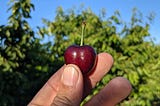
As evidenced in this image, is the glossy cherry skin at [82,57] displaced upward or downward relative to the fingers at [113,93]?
upward

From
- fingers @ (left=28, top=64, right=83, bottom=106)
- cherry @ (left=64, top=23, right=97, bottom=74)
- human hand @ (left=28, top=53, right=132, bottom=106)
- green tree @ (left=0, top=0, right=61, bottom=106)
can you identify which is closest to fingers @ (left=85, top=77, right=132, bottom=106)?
human hand @ (left=28, top=53, right=132, bottom=106)

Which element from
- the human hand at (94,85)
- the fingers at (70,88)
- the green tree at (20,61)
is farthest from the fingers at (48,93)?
the green tree at (20,61)

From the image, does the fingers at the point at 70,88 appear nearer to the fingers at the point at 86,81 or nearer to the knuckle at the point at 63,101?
the knuckle at the point at 63,101

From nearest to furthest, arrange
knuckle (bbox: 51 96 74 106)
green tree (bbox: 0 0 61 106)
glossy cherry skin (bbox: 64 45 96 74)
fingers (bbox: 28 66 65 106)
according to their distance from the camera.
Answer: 1. knuckle (bbox: 51 96 74 106)
2. glossy cherry skin (bbox: 64 45 96 74)
3. fingers (bbox: 28 66 65 106)
4. green tree (bbox: 0 0 61 106)


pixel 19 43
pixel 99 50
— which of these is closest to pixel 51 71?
pixel 19 43

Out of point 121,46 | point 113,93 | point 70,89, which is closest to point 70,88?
point 70,89

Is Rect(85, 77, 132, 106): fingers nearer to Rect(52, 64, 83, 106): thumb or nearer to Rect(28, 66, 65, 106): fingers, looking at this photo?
Rect(28, 66, 65, 106): fingers
